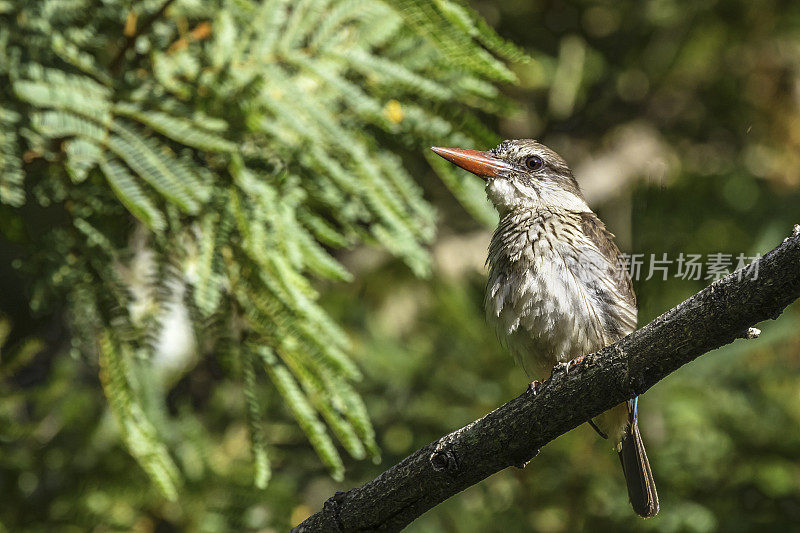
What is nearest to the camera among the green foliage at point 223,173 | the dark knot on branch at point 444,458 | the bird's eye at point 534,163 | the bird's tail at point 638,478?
the dark knot on branch at point 444,458

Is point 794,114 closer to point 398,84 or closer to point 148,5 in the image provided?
point 398,84

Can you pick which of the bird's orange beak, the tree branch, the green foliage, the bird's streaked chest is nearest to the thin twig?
the green foliage

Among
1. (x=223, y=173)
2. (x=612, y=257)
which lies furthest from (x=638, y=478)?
(x=223, y=173)

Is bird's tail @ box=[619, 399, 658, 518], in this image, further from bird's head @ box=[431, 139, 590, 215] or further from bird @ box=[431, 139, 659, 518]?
bird's head @ box=[431, 139, 590, 215]

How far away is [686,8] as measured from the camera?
5574mm

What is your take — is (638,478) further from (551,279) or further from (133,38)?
(133,38)

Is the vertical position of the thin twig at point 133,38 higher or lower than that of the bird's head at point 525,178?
higher

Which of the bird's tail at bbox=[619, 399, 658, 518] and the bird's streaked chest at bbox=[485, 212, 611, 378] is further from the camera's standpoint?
the bird's tail at bbox=[619, 399, 658, 518]

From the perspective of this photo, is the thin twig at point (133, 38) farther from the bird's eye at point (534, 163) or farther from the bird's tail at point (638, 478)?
the bird's tail at point (638, 478)

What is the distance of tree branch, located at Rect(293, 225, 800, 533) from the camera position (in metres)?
Answer: 1.97

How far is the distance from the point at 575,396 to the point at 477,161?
4.22ft

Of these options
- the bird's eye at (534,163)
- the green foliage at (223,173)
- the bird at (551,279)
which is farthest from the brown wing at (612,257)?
the green foliage at (223,173)

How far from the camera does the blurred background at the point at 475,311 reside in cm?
315

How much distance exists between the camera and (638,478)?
11.1 ft
